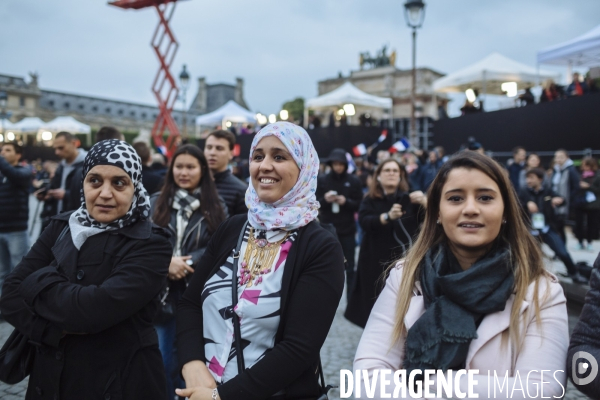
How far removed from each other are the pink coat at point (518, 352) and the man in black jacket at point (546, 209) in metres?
6.10

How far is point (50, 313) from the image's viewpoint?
2039mm

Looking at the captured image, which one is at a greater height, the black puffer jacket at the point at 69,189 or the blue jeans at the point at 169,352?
the black puffer jacket at the point at 69,189

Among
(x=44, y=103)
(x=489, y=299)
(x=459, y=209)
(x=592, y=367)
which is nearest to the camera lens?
(x=592, y=367)

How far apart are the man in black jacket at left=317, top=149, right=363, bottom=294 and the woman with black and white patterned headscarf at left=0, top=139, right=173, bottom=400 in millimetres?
4437

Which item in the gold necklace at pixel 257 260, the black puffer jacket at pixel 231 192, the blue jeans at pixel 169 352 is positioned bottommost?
the blue jeans at pixel 169 352

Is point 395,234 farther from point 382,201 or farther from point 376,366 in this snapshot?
point 376,366

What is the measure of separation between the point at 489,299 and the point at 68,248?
183 cm

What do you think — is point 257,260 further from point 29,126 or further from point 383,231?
point 29,126

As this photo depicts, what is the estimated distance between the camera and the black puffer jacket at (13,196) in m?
5.79

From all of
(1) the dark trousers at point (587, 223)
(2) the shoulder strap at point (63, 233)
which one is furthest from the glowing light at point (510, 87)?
(2) the shoulder strap at point (63, 233)

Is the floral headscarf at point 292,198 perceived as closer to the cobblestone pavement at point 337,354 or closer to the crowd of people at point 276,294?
the crowd of people at point 276,294

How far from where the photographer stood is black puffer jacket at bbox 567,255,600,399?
164 cm

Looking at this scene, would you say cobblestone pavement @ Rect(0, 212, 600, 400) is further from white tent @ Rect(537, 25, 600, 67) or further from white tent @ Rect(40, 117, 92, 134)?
white tent @ Rect(40, 117, 92, 134)

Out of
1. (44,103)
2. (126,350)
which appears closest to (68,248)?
(126,350)
